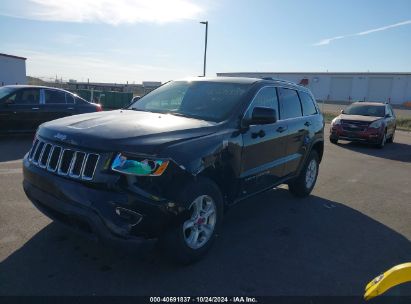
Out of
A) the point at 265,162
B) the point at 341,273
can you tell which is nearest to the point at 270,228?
the point at 265,162

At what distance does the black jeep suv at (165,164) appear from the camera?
3.27 m

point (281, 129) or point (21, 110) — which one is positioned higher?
point (281, 129)

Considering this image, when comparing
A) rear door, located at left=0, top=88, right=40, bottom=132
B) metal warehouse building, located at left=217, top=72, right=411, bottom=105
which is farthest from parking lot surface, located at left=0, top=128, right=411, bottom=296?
metal warehouse building, located at left=217, top=72, right=411, bottom=105

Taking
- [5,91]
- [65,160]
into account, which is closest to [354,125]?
[5,91]

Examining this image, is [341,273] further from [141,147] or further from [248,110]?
[141,147]

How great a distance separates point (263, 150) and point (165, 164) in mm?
1856

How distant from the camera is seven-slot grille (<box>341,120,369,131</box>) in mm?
13953

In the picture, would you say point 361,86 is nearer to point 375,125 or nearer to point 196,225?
point 375,125

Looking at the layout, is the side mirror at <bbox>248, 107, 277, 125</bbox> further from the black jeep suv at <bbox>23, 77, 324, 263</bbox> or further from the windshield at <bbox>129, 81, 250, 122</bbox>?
the windshield at <bbox>129, 81, 250, 122</bbox>

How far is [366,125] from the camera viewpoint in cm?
1391

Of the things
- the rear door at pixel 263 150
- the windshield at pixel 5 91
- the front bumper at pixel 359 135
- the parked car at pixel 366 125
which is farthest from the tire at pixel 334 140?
the windshield at pixel 5 91

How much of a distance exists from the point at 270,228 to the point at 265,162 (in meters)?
0.89

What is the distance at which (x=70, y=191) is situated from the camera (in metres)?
3.36

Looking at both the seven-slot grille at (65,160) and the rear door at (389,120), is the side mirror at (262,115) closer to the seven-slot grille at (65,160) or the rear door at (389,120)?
the seven-slot grille at (65,160)
